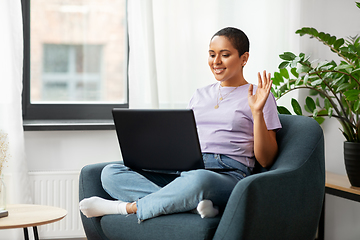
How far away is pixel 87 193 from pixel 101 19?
131 centimetres

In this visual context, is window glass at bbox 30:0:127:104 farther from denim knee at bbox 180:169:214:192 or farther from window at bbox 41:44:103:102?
denim knee at bbox 180:169:214:192

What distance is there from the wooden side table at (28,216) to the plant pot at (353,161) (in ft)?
4.55

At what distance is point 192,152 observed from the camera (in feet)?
4.58

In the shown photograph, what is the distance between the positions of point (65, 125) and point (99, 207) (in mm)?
948

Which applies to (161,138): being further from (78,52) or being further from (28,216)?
(78,52)

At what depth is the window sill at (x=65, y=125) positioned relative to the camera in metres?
2.28

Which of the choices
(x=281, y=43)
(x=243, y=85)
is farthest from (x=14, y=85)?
(x=281, y=43)

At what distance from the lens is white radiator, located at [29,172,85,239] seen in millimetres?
2287

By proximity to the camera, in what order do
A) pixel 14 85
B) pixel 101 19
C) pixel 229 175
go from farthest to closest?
pixel 101 19, pixel 14 85, pixel 229 175

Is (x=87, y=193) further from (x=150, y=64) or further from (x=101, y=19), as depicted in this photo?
(x=101, y=19)

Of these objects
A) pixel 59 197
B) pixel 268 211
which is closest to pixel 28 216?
pixel 59 197

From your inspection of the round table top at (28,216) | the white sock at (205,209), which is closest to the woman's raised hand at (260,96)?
the white sock at (205,209)

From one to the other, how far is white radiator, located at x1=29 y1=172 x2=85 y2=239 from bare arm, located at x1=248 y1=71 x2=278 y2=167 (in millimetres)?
1218

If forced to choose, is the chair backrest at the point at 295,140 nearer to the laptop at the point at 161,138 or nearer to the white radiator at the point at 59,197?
the laptop at the point at 161,138
